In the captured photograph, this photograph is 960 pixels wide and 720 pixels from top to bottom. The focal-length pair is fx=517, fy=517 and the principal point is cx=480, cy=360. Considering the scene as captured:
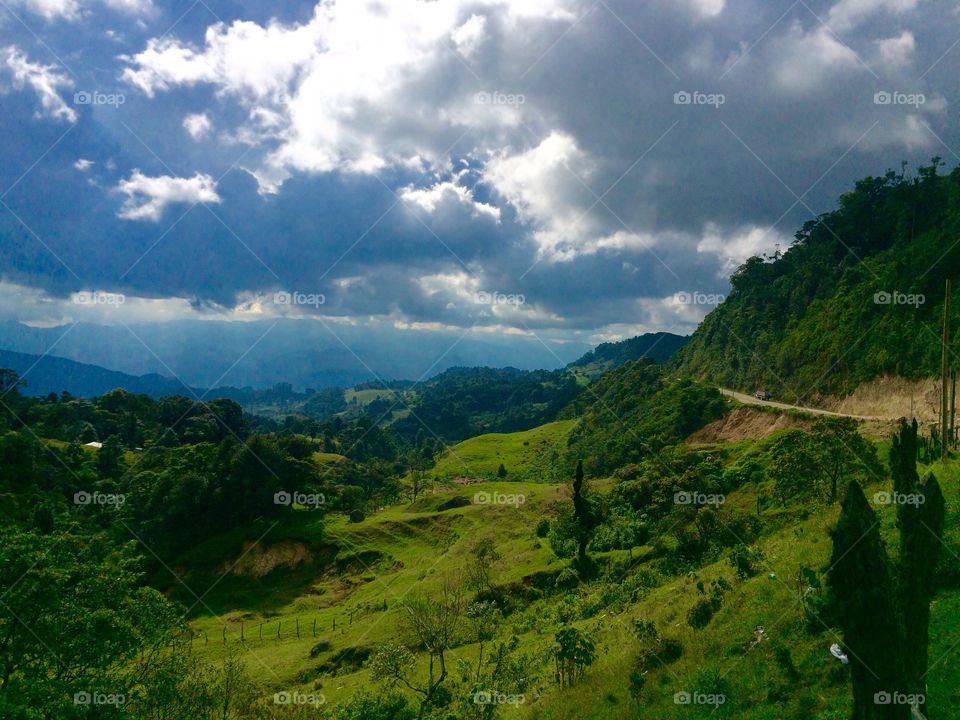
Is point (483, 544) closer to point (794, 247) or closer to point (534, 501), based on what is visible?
point (534, 501)

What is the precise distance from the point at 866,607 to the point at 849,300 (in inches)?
2744

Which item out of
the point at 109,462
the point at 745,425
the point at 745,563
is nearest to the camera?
the point at 745,563

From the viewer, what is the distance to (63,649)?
1895cm

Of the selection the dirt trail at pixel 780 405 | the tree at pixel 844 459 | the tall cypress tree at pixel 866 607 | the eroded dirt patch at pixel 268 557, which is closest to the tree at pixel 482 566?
the tree at pixel 844 459

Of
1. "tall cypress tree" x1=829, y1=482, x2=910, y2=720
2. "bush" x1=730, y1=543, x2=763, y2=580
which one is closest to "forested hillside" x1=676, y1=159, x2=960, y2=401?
"bush" x1=730, y1=543, x2=763, y2=580

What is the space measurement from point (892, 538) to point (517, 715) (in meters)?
15.5

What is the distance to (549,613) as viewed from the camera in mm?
34906

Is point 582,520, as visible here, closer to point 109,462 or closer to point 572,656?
point 572,656

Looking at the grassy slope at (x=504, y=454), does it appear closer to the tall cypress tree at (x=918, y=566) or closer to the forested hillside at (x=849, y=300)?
the forested hillside at (x=849, y=300)

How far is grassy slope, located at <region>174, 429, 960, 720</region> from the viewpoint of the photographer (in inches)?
582

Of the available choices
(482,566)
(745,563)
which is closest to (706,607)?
(745,563)

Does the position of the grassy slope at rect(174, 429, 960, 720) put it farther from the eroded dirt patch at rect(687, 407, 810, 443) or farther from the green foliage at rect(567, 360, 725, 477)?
the green foliage at rect(567, 360, 725, 477)

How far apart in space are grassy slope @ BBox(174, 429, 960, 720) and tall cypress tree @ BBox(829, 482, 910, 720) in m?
2.53

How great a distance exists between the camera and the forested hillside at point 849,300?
175 feet
